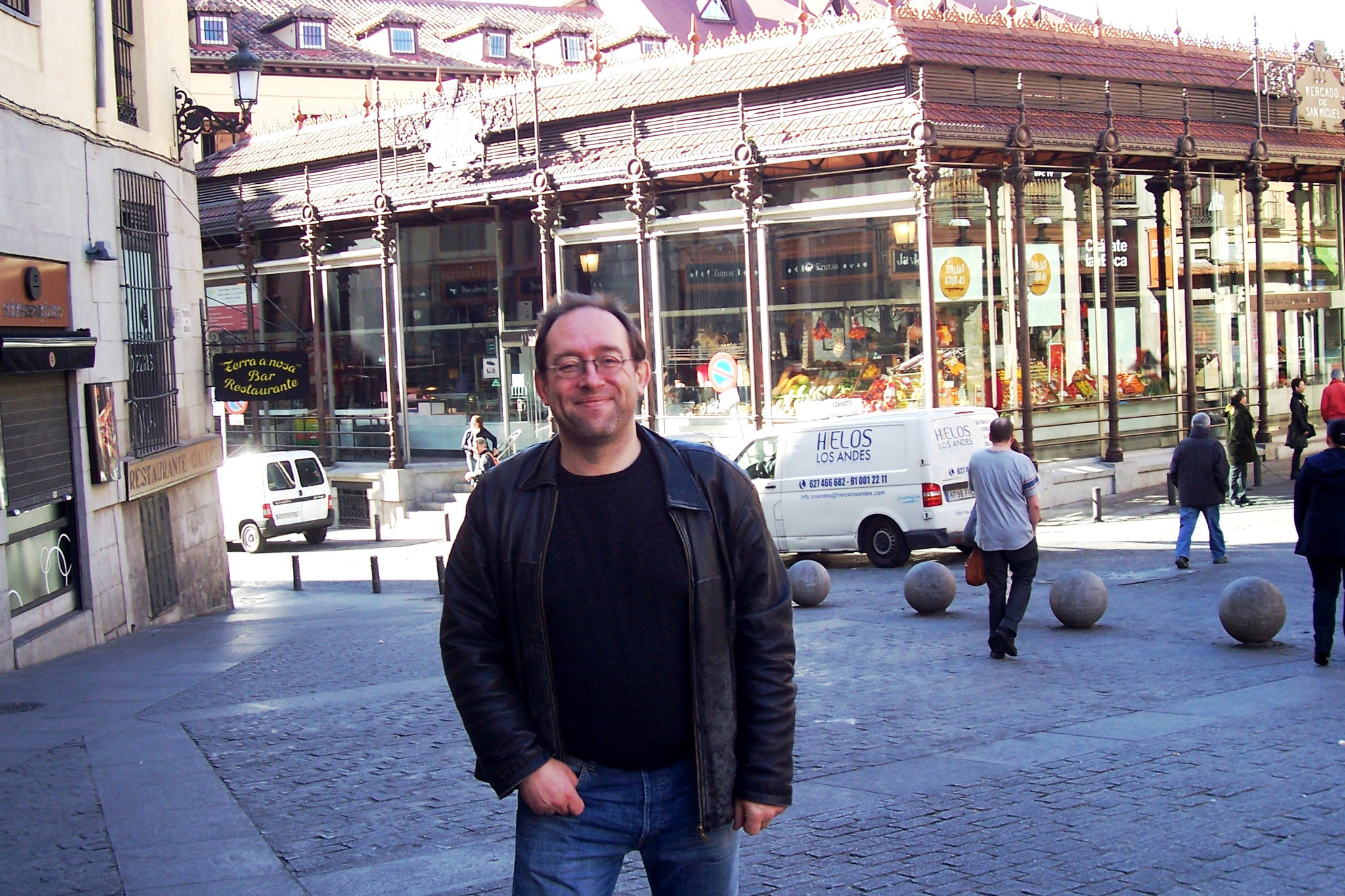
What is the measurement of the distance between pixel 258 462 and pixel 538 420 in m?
5.80

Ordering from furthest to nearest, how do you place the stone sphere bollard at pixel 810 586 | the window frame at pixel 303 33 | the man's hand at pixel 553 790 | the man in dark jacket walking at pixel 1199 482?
the window frame at pixel 303 33
the man in dark jacket walking at pixel 1199 482
the stone sphere bollard at pixel 810 586
the man's hand at pixel 553 790

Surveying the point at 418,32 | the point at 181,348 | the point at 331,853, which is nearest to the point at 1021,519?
the point at 331,853

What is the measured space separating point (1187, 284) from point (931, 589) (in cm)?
1565

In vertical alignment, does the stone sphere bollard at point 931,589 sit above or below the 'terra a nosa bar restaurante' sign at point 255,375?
below

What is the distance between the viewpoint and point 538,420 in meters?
29.9

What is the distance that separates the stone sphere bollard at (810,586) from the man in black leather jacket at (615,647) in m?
11.2

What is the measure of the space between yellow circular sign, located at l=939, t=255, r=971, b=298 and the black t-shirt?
2067cm

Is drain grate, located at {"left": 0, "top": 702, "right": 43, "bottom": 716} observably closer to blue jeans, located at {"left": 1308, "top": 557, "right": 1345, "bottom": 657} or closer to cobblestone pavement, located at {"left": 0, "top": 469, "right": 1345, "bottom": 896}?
cobblestone pavement, located at {"left": 0, "top": 469, "right": 1345, "bottom": 896}

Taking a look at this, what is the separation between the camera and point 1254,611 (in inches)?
421

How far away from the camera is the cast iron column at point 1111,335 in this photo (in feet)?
81.3

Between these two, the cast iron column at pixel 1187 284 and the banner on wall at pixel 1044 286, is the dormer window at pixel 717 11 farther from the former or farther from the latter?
the banner on wall at pixel 1044 286

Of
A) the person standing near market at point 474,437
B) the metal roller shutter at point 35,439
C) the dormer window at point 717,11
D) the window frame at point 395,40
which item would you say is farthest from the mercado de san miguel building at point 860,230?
the dormer window at point 717,11

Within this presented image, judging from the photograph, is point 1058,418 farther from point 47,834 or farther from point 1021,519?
point 47,834

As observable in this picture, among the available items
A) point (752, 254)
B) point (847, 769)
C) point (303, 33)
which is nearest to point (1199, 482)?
point (847, 769)
